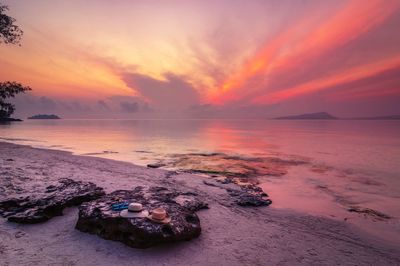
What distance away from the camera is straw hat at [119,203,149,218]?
624 centimetres

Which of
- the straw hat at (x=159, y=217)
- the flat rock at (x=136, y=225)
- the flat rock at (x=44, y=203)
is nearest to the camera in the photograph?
the flat rock at (x=136, y=225)

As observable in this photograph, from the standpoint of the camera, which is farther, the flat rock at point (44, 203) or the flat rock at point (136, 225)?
A: the flat rock at point (44, 203)

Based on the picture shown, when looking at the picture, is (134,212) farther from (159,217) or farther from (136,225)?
(159,217)

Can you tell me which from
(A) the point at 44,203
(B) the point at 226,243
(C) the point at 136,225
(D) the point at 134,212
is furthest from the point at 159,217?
(A) the point at 44,203

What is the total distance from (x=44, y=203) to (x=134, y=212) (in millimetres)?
3150

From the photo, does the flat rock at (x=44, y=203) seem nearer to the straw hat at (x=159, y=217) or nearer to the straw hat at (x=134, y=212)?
the straw hat at (x=134, y=212)

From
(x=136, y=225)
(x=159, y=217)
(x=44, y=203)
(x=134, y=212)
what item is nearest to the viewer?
(x=136, y=225)

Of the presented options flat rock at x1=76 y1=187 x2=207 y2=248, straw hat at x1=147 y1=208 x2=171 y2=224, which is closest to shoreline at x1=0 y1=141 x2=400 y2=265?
flat rock at x1=76 y1=187 x2=207 y2=248

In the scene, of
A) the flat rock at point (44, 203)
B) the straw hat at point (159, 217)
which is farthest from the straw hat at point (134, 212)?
the flat rock at point (44, 203)

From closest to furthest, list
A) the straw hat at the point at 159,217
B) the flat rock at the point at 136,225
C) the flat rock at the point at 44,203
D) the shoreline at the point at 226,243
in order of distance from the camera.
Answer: the shoreline at the point at 226,243 → the flat rock at the point at 136,225 → the straw hat at the point at 159,217 → the flat rock at the point at 44,203

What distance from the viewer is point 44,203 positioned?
24.4ft

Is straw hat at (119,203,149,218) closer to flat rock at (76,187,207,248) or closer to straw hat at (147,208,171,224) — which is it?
flat rock at (76,187,207,248)

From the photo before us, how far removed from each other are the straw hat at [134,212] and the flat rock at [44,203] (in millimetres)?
2541

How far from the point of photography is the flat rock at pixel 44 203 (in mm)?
6945
